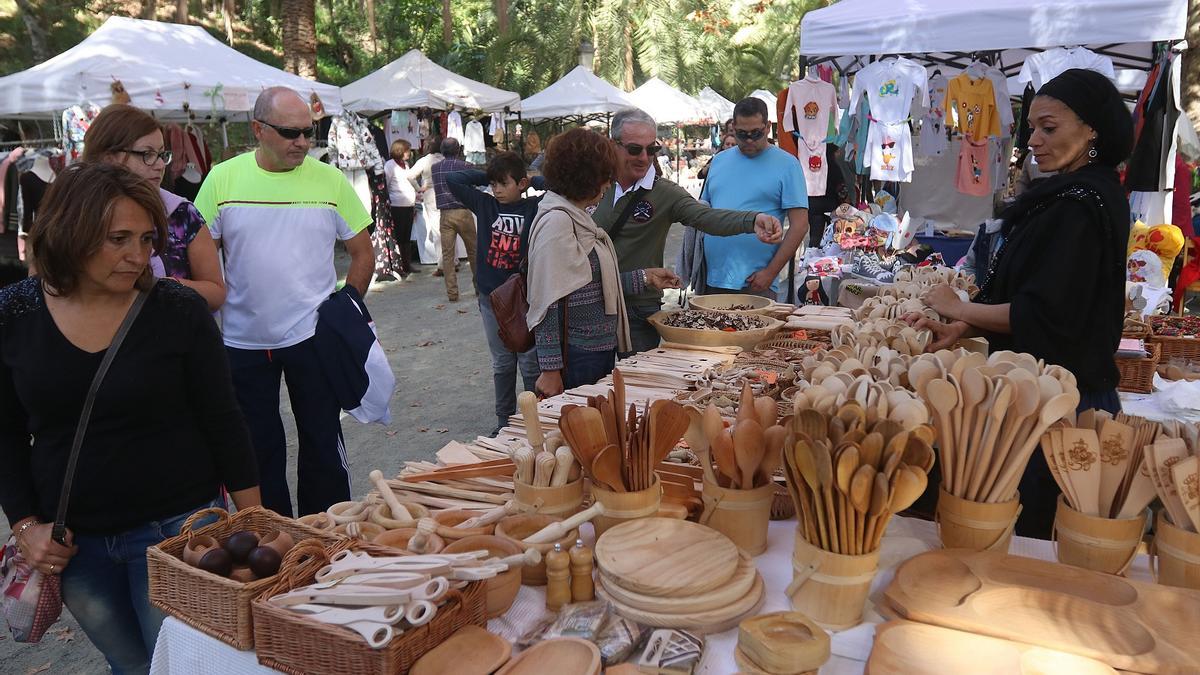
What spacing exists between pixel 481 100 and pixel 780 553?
1131 centimetres

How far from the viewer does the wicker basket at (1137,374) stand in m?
3.04

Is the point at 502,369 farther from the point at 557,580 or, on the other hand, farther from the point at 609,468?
the point at 557,580

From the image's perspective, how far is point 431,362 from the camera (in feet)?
21.0

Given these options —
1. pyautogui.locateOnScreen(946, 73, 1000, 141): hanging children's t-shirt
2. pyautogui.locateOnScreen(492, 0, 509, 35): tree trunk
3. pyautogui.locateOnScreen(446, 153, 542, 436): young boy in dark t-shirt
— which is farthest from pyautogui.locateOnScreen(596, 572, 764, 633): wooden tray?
pyautogui.locateOnScreen(492, 0, 509, 35): tree trunk

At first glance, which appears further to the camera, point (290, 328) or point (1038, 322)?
point (290, 328)

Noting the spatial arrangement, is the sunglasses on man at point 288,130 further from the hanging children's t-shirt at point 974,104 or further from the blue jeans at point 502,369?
the hanging children's t-shirt at point 974,104

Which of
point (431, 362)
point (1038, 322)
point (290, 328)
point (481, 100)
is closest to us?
point (1038, 322)

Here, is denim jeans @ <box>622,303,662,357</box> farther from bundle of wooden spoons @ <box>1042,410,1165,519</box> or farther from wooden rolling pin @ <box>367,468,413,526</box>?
bundle of wooden spoons @ <box>1042,410,1165,519</box>

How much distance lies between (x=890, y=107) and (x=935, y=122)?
0.84 m

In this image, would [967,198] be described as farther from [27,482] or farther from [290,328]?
[27,482]

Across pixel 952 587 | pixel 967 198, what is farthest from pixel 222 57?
pixel 952 587

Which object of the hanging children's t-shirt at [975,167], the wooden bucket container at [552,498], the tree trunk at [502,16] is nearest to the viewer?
the wooden bucket container at [552,498]

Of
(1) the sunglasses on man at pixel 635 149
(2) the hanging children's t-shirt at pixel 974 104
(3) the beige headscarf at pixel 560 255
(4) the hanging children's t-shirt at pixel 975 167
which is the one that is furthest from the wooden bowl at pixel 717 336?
(4) the hanging children's t-shirt at pixel 975 167

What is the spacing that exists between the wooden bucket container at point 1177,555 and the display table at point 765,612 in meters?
0.09
